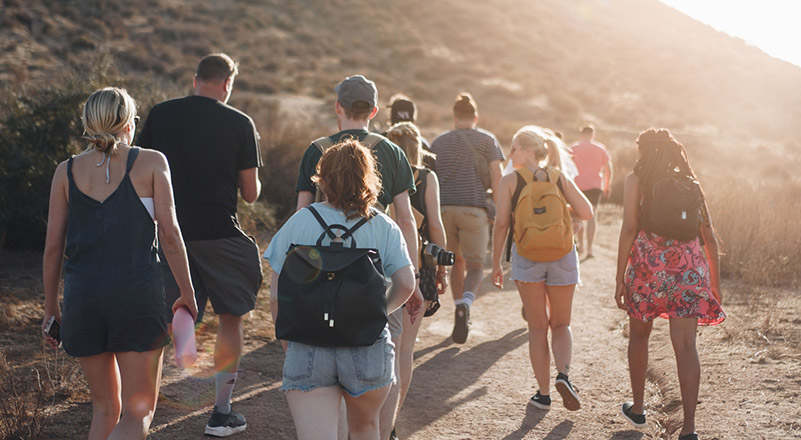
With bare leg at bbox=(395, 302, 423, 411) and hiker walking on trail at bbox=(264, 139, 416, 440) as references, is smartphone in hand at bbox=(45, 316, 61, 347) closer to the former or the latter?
hiker walking on trail at bbox=(264, 139, 416, 440)

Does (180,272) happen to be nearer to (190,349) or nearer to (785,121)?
(190,349)

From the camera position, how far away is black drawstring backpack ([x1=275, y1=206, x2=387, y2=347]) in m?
2.70

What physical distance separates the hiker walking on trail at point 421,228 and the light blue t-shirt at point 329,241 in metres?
1.33

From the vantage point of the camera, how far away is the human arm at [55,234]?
304 centimetres

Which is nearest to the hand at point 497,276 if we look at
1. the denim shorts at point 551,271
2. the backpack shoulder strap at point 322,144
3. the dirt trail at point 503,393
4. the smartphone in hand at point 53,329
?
the denim shorts at point 551,271

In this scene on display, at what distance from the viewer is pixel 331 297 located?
269cm

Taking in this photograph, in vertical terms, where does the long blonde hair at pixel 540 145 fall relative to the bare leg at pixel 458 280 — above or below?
above

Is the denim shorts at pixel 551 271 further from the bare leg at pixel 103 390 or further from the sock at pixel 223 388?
the bare leg at pixel 103 390

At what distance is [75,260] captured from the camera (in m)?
2.98

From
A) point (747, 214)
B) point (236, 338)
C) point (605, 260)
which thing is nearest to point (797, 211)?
point (747, 214)

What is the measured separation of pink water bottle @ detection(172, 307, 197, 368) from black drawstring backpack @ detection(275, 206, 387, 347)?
568 mm

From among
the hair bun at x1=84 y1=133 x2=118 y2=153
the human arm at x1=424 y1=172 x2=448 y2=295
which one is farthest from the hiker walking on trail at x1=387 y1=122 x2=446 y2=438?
the hair bun at x1=84 y1=133 x2=118 y2=153

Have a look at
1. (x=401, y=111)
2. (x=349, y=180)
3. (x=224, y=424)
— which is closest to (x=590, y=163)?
(x=401, y=111)

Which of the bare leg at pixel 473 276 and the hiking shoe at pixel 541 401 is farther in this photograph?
the bare leg at pixel 473 276
